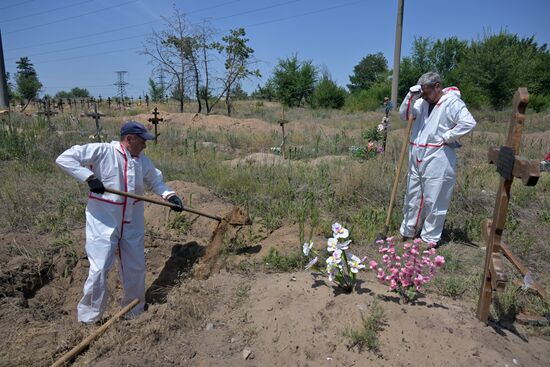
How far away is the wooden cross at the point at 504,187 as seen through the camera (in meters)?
2.25

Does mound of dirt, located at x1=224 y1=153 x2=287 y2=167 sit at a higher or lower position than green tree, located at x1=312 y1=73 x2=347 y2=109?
lower

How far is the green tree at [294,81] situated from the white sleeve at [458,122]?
28968mm

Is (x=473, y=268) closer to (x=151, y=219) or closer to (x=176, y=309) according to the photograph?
(x=176, y=309)

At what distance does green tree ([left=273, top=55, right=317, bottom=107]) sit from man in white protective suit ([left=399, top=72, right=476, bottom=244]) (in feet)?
94.3

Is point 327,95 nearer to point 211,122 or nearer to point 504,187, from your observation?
point 211,122

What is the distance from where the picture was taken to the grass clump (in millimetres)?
2363

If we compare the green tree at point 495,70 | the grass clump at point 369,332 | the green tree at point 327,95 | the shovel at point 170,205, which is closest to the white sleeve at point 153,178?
the shovel at point 170,205

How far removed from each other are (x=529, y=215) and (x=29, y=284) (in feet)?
18.7

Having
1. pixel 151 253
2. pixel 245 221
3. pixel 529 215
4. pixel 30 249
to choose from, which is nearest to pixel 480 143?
pixel 529 215

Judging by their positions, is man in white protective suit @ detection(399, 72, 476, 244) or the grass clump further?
man in white protective suit @ detection(399, 72, 476, 244)

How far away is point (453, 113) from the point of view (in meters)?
3.84

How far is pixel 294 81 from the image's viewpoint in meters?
32.3

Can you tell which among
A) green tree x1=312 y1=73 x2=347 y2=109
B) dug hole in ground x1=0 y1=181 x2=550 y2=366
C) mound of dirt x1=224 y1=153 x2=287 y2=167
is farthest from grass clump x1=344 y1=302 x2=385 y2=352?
green tree x1=312 y1=73 x2=347 y2=109

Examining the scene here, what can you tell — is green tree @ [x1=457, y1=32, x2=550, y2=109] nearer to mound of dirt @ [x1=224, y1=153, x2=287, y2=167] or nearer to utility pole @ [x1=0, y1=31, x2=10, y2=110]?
mound of dirt @ [x1=224, y1=153, x2=287, y2=167]
